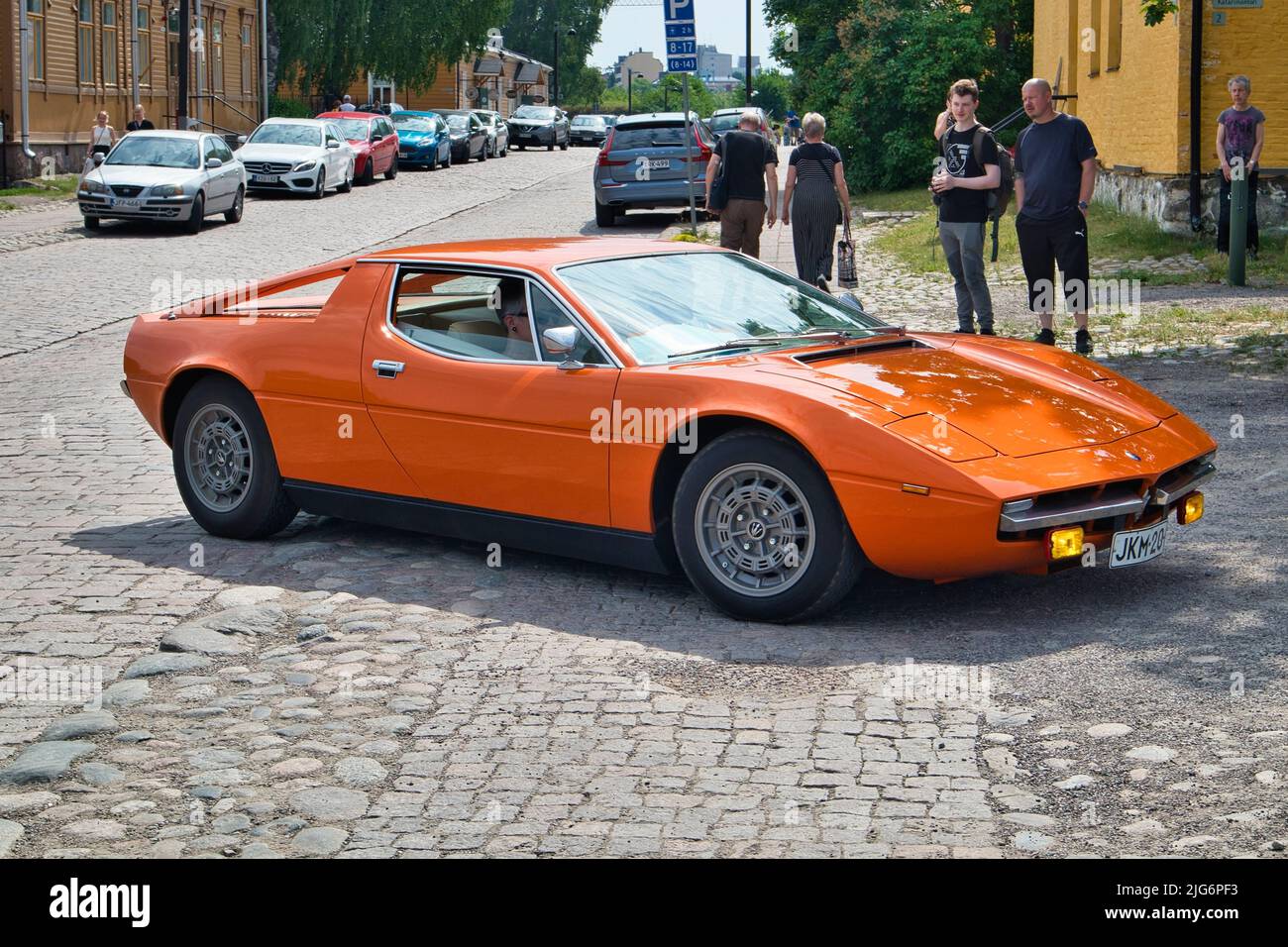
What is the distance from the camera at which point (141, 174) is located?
2652cm

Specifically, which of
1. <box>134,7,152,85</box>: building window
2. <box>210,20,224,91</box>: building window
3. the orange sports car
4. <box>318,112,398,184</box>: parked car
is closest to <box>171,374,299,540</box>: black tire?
the orange sports car

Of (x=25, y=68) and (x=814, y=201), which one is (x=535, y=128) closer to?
(x=25, y=68)

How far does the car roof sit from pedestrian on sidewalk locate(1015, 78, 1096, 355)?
15.1 ft

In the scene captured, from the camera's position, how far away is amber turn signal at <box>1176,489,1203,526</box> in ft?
21.1

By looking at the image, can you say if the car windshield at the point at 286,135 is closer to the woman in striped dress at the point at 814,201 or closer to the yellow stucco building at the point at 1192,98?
the yellow stucco building at the point at 1192,98

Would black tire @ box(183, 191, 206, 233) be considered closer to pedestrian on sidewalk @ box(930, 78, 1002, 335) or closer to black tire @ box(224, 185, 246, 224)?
black tire @ box(224, 185, 246, 224)

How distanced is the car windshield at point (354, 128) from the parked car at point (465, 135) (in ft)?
30.3

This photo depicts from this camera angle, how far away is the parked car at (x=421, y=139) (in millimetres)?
44312

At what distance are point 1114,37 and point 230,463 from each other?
1979 centimetres

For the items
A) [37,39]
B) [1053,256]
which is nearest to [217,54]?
[37,39]

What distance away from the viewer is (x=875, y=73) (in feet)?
105
